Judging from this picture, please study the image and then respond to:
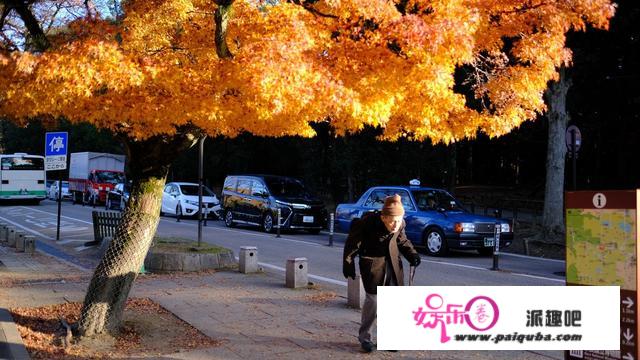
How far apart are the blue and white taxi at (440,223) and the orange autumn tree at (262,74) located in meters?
6.83

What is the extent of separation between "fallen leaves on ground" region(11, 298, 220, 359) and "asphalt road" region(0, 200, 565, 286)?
4.12m

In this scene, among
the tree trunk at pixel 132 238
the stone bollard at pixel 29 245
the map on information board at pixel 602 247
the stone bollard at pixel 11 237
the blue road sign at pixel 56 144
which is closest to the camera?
the map on information board at pixel 602 247

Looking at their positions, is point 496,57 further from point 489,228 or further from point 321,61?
point 489,228

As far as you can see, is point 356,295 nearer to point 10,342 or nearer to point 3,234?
point 10,342

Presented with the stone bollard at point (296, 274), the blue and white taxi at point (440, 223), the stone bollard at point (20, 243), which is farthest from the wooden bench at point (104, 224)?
the stone bollard at point (296, 274)

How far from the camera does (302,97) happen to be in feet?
17.1

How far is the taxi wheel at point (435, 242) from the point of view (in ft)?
46.9

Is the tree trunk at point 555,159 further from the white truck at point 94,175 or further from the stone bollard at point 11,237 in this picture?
the white truck at point 94,175

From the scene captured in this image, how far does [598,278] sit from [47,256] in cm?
1296

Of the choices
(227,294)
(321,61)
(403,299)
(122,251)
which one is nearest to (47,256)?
(227,294)

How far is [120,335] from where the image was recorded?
6.53 m

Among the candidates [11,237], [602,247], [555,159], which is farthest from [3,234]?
[602,247]

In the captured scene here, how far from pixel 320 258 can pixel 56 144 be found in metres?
8.13

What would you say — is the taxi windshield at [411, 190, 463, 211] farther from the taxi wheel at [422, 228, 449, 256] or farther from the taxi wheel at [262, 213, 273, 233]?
the taxi wheel at [262, 213, 273, 233]
